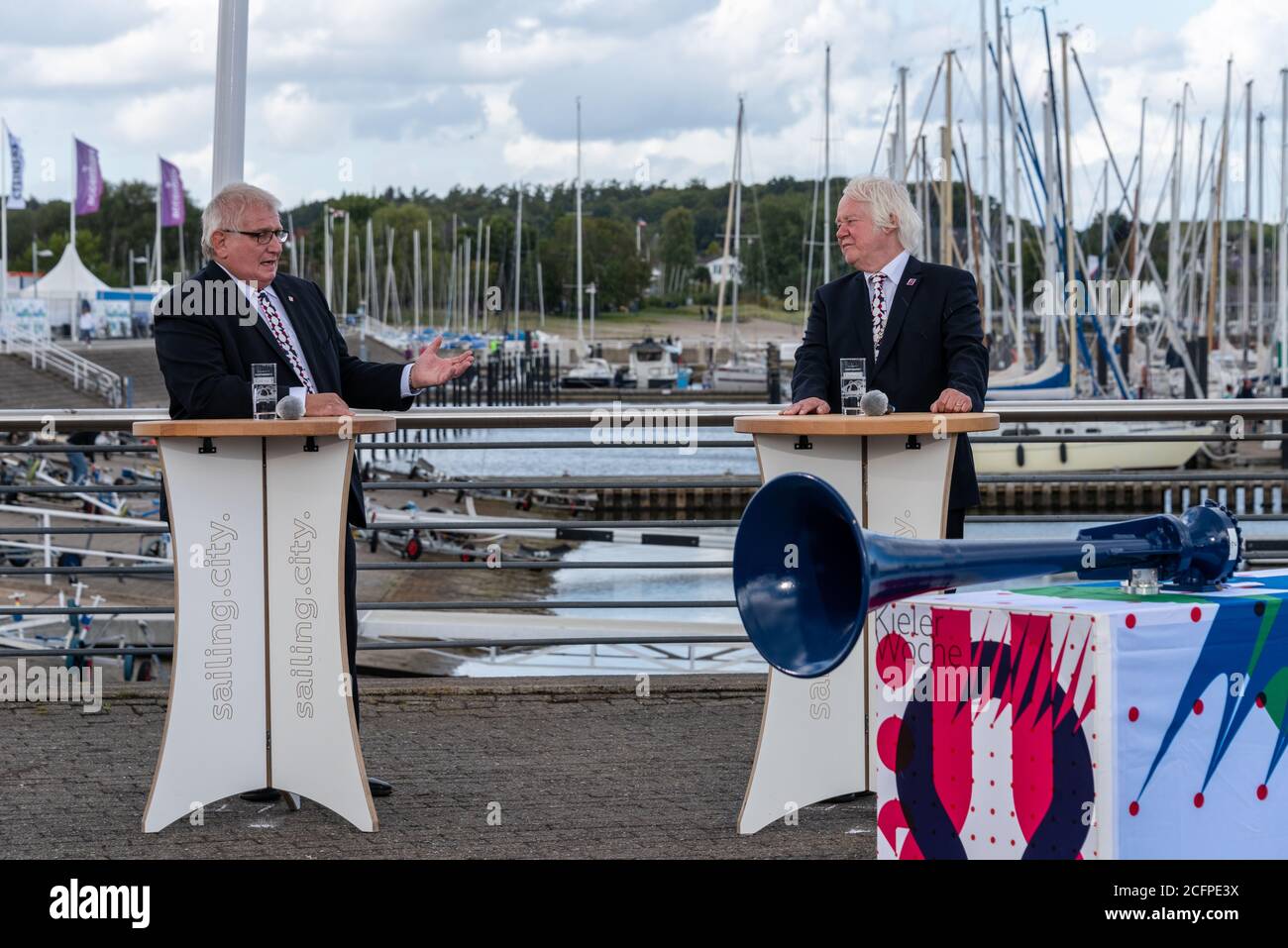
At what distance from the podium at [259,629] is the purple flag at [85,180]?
43714mm

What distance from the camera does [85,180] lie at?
45500 mm

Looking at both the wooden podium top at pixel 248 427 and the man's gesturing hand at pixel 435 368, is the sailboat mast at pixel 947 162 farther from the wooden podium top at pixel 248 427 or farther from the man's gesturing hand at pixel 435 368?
the wooden podium top at pixel 248 427

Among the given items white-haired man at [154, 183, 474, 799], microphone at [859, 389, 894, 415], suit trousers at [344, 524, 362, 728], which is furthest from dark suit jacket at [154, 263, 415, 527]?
microphone at [859, 389, 894, 415]

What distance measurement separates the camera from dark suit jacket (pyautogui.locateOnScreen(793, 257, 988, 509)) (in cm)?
507

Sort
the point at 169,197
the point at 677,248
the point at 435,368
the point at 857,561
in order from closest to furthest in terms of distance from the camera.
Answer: the point at 857,561
the point at 435,368
the point at 169,197
the point at 677,248

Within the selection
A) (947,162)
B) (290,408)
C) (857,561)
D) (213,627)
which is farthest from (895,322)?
(947,162)

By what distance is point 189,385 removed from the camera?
480 cm

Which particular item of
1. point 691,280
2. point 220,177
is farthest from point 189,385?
point 691,280

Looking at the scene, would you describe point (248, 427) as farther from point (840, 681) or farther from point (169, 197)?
point (169, 197)

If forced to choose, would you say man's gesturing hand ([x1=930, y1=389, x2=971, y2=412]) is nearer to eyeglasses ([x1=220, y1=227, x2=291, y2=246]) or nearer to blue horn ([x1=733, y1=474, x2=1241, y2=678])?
blue horn ([x1=733, y1=474, x2=1241, y2=678])

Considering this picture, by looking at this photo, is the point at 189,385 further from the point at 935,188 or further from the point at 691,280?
the point at 691,280

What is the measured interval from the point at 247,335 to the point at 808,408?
5.62ft

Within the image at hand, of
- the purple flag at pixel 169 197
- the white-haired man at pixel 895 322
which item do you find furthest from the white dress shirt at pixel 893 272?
the purple flag at pixel 169 197
